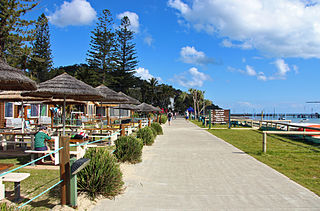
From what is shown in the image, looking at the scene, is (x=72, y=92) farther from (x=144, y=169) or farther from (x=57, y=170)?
(x=144, y=169)

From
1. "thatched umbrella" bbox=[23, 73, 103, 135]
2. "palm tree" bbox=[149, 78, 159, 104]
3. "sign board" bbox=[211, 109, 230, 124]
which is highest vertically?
"palm tree" bbox=[149, 78, 159, 104]

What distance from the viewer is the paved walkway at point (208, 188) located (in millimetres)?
4297

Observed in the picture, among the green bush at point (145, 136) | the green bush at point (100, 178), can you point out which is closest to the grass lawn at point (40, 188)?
the green bush at point (100, 178)

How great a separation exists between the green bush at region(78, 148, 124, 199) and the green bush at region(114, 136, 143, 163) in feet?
8.44

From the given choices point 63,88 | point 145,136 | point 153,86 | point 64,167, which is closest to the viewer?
point 64,167

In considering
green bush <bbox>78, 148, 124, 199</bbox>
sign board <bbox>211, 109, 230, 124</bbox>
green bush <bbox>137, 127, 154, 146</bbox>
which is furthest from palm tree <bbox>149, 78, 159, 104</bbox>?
green bush <bbox>78, 148, 124, 199</bbox>

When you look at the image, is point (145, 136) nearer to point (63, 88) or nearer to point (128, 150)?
point (128, 150)

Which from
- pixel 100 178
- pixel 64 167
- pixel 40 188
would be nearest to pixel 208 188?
pixel 100 178

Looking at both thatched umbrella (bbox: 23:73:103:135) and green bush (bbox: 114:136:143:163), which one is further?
thatched umbrella (bbox: 23:73:103:135)

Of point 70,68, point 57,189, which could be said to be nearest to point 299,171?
point 57,189

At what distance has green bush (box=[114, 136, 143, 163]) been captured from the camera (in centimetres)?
754

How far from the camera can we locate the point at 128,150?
756cm

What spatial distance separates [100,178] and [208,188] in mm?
2132

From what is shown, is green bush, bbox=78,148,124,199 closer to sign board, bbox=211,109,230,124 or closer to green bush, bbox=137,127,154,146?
green bush, bbox=137,127,154,146
